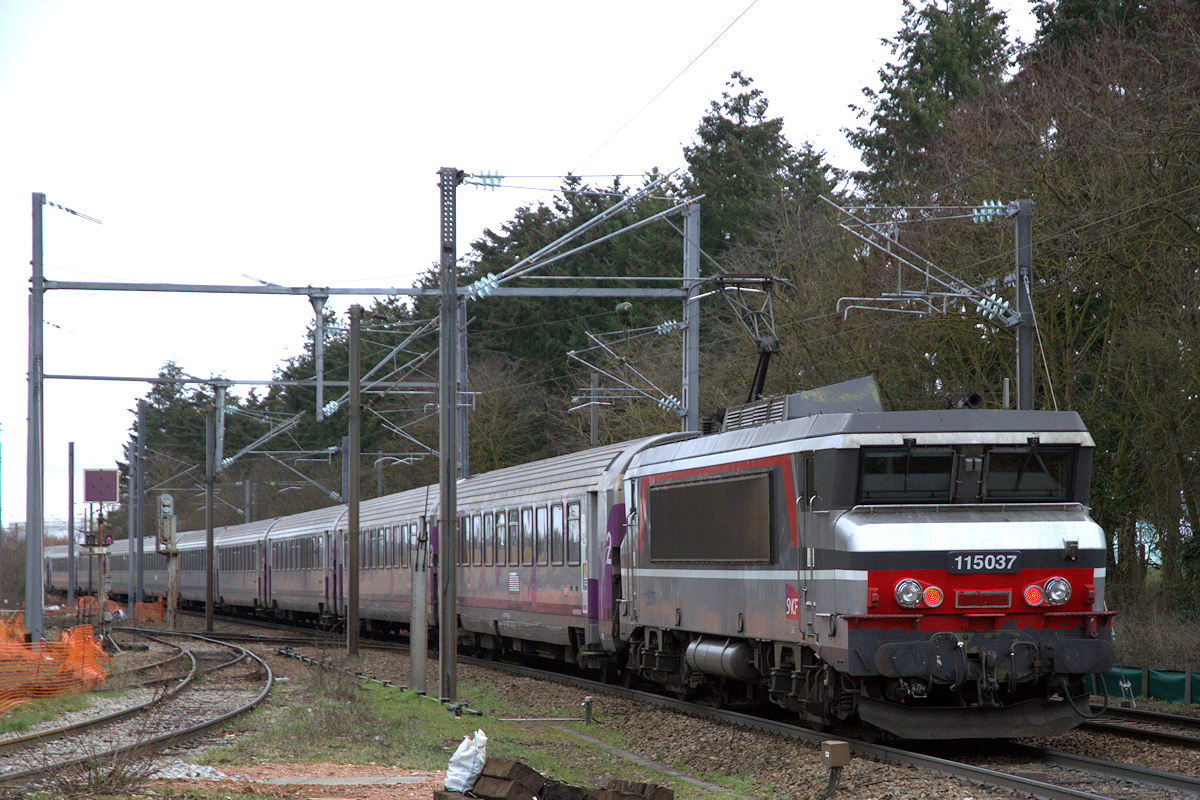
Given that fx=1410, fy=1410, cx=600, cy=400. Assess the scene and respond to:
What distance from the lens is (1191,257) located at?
2381cm

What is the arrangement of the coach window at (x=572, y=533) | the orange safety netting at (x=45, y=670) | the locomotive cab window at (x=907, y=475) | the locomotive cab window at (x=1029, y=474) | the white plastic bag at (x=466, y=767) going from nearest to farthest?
the white plastic bag at (x=466, y=767) < the locomotive cab window at (x=907, y=475) < the locomotive cab window at (x=1029, y=474) < the orange safety netting at (x=45, y=670) < the coach window at (x=572, y=533)

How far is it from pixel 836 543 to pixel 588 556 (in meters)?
8.19

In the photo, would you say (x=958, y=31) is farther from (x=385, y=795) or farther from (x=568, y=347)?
(x=385, y=795)

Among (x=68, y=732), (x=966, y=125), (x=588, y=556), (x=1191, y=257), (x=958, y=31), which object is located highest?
(x=958, y=31)

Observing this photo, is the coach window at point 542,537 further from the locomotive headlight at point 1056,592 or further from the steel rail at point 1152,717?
the locomotive headlight at point 1056,592

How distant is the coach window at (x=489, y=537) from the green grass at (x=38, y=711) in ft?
26.5

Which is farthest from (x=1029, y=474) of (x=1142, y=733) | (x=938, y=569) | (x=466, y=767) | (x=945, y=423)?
(x=466, y=767)

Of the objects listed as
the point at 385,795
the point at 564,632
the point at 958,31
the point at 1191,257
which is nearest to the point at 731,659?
the point at 385,795

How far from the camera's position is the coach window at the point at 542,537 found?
73.4ft

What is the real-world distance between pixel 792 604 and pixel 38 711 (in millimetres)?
9923

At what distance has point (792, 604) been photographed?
43.4 ft

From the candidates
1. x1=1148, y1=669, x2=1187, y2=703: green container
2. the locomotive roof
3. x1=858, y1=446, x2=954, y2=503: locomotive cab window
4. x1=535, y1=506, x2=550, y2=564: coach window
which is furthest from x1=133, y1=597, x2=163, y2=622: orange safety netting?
x1=858, y1=446, x2=954, y2=503: locomotive cab window

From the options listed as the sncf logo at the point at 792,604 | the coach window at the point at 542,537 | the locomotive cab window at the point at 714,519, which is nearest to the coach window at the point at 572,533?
the coach window at the point at 542,537

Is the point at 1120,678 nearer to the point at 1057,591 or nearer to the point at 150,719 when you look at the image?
the point at 1057,591
